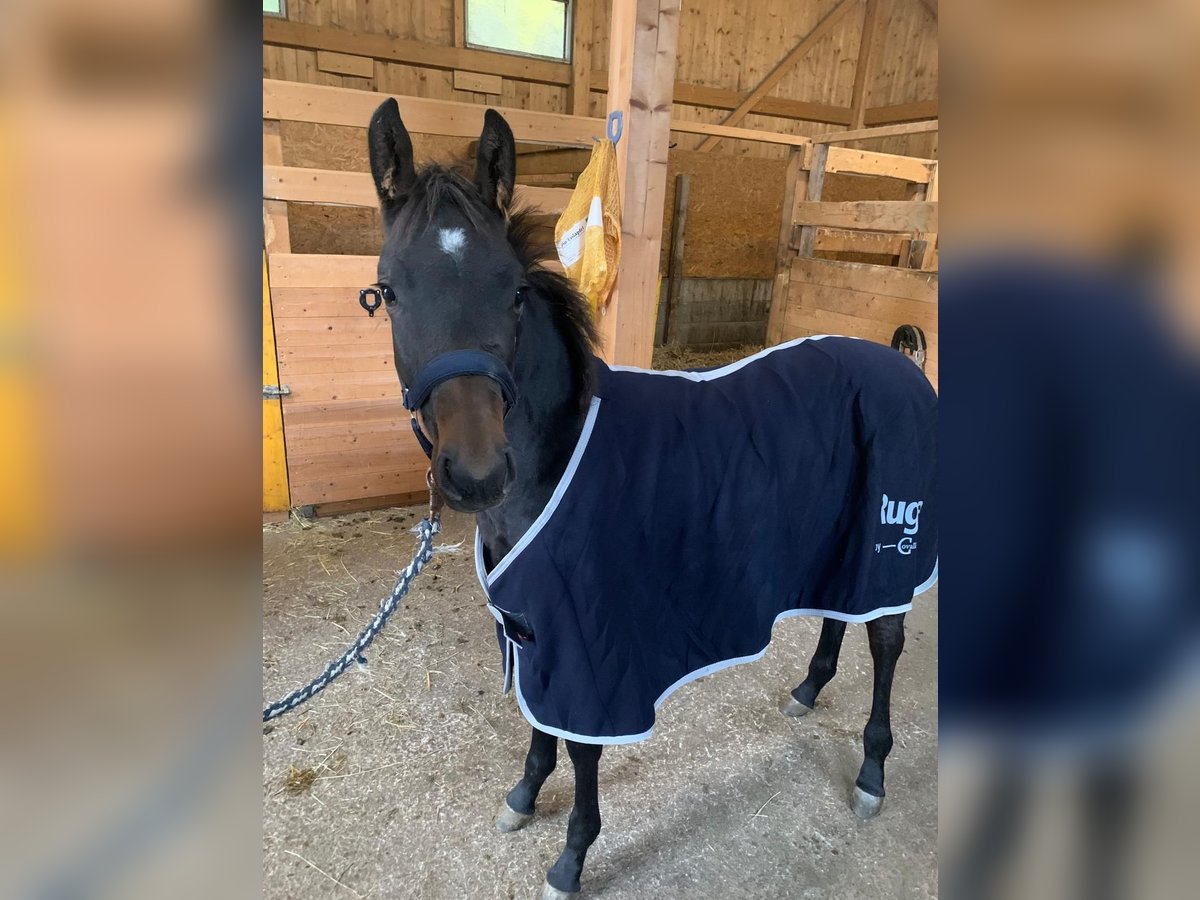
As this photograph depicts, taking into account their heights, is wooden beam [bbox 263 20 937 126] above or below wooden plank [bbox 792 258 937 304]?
above

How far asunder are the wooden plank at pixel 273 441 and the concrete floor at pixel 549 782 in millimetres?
861

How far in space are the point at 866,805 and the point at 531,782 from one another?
96cm

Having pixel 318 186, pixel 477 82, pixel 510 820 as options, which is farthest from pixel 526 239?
pixel 477 82

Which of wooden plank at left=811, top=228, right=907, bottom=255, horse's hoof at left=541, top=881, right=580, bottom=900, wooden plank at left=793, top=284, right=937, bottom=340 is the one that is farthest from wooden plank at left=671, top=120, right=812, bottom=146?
horse's hoof at left=541, top=881, right=580, bottom=900

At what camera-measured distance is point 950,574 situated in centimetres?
31

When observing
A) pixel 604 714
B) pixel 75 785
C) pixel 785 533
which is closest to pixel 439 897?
pixel 604 714

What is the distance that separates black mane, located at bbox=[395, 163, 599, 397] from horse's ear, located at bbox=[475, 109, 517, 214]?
3 centimetres

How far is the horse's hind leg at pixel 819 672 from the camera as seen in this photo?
229 centimetres

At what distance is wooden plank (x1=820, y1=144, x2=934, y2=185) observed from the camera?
4938mm

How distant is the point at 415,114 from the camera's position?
3.14 metres

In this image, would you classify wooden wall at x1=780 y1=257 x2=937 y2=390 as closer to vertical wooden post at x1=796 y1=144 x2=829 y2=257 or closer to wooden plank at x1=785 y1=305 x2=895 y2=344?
wooden plank at x1=785 y1=305 x2=895 y2=344

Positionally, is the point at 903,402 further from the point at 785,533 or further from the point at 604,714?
the point at 604,714

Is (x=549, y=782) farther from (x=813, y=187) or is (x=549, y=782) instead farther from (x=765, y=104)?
(x=765, y=104)

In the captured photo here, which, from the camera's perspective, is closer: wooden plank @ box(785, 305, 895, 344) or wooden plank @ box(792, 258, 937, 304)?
wooden plank @ box(792, 258, 937, 304)
